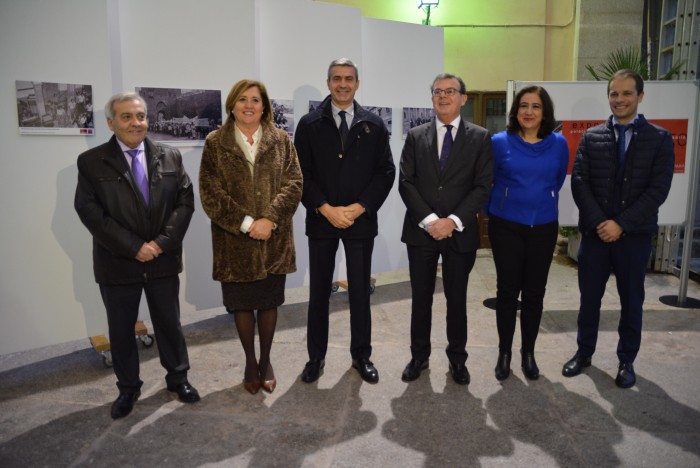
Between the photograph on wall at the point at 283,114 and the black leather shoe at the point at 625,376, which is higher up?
the photograph on wall at the point at 283,114

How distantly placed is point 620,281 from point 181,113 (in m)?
3.17

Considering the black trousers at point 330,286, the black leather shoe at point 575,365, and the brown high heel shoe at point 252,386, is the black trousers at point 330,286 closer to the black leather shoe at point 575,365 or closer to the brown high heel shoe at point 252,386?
the brown high heel shoe at point 252,386

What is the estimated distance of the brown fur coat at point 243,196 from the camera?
3.00 meters

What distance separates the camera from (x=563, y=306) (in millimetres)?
4957

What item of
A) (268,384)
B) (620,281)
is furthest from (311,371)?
(620,281)

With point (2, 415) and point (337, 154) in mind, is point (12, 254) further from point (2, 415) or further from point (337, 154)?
point (337, 154)

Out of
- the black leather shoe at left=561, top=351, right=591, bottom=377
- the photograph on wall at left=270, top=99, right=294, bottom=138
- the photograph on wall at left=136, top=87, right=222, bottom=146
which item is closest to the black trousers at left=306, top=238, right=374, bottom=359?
the black leather shoe at left=561, top=351, right=591, bottom=377

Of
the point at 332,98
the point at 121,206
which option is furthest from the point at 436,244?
the point at 121,206

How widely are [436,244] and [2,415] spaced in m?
2.56

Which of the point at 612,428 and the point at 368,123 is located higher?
the point at 368,123

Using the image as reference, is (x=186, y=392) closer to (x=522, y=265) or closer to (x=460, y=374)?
(x=460, y=374)

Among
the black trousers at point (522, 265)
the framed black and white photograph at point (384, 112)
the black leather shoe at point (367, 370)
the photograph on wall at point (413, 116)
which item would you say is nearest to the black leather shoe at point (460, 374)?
the black trousers at point (522, 265)

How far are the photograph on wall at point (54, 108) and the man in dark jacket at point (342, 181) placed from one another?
145 cm

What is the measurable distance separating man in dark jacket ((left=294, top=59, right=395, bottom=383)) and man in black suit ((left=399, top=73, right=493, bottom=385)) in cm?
20
